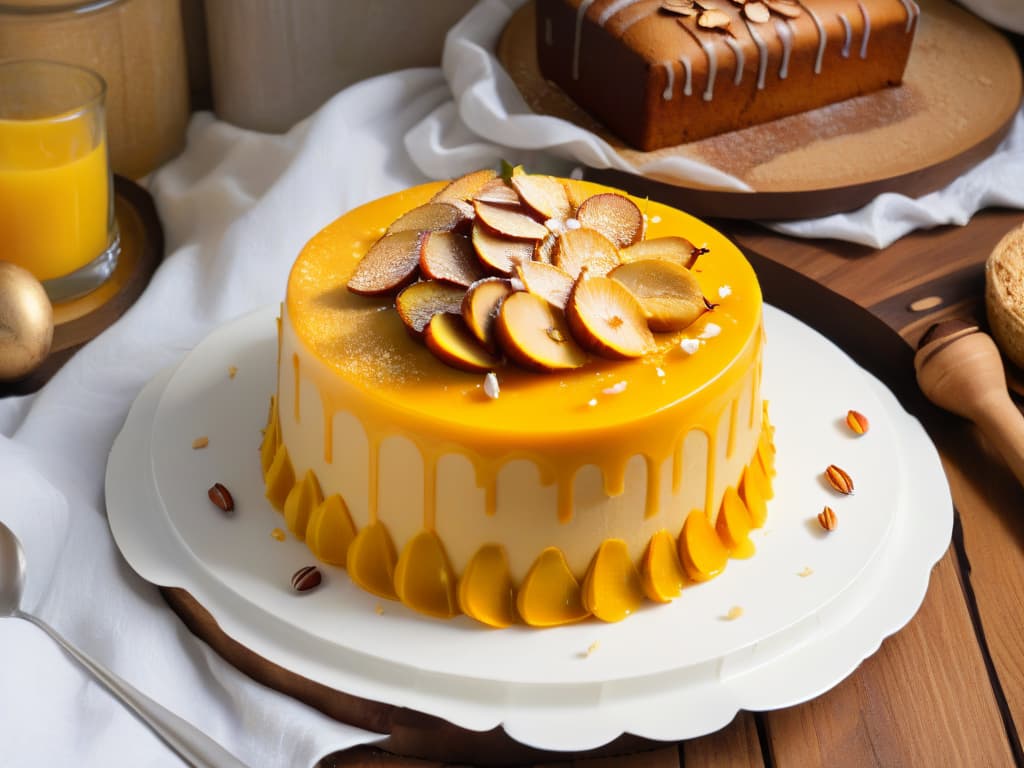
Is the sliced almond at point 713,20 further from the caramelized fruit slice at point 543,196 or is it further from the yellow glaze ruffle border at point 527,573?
the yellow glaze ruffle border at point 527,573

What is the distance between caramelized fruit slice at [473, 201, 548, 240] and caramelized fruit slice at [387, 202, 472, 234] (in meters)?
0.03

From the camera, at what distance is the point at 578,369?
135 cm

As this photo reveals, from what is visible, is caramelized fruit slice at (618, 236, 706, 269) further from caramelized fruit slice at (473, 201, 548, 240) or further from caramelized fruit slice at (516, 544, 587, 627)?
caramelized fruit slice at (516, 544, 587, 627)

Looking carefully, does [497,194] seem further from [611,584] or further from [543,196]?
[611,584]

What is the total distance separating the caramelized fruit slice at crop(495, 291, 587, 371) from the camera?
4.31 feet

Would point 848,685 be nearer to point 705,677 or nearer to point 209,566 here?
point 705,677

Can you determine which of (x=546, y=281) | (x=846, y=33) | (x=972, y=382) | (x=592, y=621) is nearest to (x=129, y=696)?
(x=592, y=621)

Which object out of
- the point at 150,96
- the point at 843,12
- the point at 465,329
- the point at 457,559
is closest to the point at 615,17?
the point at 843,12

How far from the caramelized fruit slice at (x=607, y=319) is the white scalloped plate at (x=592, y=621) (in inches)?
11.0

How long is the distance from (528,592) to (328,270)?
0.45 metres

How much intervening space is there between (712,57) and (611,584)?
3.35ft

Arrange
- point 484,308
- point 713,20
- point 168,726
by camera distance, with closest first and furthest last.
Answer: point 168,726, point 484,308, point 713,20

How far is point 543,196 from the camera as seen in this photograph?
5.05 ft

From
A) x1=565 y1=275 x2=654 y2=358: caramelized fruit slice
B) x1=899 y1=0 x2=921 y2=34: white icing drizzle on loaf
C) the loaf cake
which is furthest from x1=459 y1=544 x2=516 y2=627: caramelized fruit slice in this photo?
x1=899 y1=0 x2=921 y2=34: white icing drizzle on loaf
